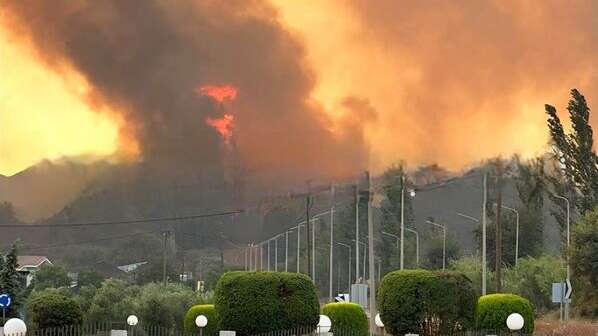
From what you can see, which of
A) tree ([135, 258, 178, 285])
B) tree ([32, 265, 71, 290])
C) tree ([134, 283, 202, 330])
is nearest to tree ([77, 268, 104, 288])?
tree ([32, 265, 71, 290])

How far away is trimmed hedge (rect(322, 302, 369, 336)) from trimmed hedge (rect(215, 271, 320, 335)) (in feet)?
9.62

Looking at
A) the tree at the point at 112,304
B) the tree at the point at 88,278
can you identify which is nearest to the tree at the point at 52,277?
the tree at the point at 88,278

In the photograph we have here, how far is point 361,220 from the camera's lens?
97.2 meters

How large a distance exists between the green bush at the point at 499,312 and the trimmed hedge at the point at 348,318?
327 cm

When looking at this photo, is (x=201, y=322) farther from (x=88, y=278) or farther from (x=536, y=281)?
(x=88, y=278)

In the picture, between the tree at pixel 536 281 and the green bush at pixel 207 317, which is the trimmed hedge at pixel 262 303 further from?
the tree at pixel 536 281

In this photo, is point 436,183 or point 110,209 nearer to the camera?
point 436,183

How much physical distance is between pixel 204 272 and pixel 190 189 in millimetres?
7904

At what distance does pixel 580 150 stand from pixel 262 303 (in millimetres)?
42669

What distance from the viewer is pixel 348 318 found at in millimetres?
26703

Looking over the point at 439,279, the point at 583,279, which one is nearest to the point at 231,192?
the point at 583,279

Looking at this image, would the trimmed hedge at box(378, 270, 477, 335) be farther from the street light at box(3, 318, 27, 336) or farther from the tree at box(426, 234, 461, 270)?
the tree at box(426, 234, 461, 270)

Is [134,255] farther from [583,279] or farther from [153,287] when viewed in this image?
[583,279]

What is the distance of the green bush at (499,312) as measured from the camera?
1066 inches
